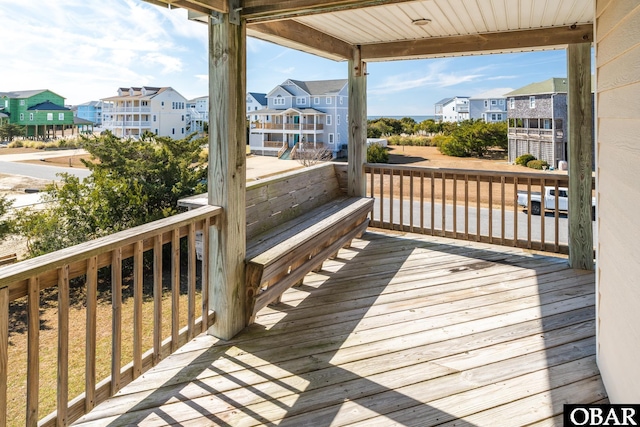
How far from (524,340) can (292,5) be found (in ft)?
7.76

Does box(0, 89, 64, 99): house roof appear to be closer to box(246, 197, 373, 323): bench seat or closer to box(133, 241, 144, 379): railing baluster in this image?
box(246, 197, 373, 323): bench seat

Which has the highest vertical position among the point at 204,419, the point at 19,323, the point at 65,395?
the point at 65,395

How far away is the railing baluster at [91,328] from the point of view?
1.59 meters

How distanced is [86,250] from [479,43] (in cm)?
387

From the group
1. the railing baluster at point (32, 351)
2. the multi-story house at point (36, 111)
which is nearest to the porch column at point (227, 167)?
the railing baluster at point (32, 351)

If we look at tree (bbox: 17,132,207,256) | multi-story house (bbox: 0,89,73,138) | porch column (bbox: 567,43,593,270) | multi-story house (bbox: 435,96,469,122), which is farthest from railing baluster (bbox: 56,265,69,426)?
multi-story house (bbox: 435,96,469,122)

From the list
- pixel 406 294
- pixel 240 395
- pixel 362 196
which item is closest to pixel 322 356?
pixel 240 395

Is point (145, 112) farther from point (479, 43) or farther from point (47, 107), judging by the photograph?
point (479, 43)

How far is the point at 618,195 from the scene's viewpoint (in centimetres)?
170

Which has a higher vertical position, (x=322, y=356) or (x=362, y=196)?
(x=362, y=196)

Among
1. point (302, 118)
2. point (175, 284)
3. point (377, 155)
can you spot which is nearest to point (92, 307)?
point (175, 284)

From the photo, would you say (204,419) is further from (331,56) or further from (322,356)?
(331,56)

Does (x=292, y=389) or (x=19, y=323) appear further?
(x=19, y=323)

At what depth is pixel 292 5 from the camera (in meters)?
2.38
